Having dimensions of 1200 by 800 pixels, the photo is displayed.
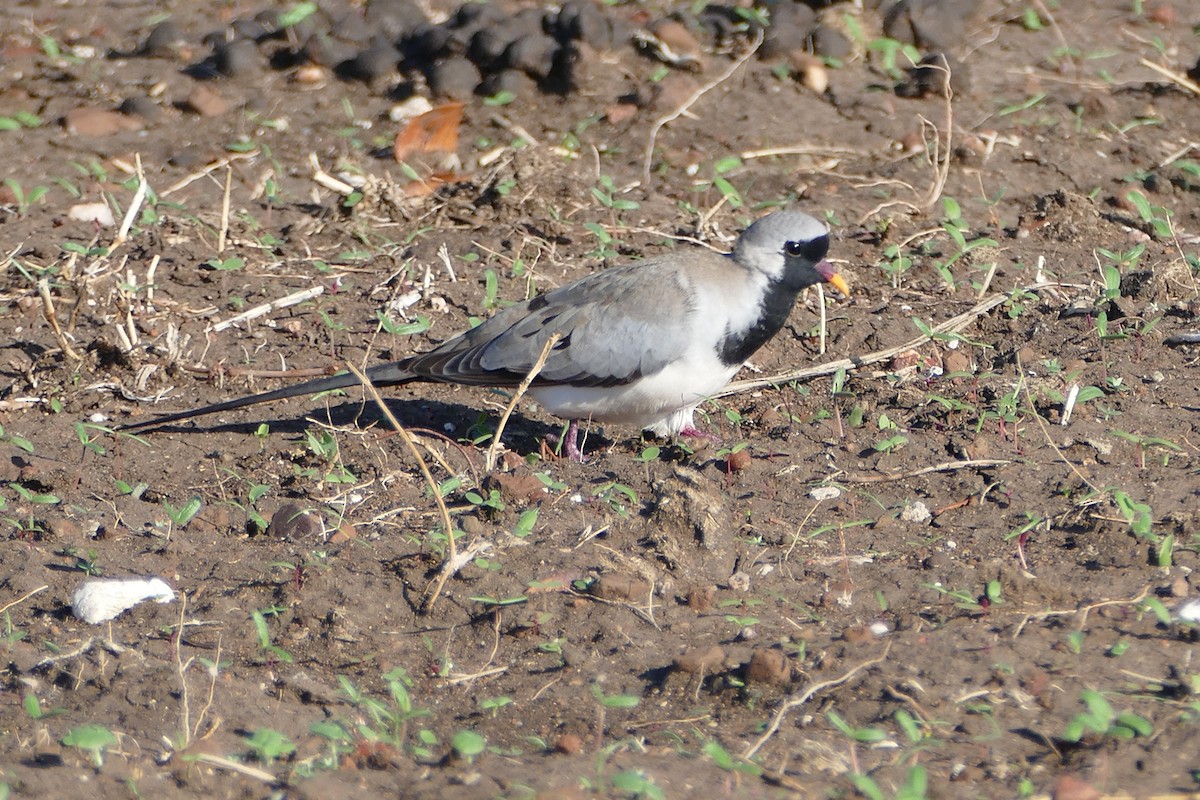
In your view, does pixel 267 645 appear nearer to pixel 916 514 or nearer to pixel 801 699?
pixel 801 699

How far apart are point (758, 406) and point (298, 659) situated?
2.53 meters

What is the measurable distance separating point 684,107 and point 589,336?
265cm

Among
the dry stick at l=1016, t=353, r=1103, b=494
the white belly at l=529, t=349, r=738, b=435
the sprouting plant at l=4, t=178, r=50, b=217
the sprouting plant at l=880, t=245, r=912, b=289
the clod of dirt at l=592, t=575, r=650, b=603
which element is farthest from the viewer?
the sprouting plant at l=4, t=178, r=50, b=217

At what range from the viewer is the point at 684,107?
764 cm

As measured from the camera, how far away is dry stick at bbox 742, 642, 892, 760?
328 cm

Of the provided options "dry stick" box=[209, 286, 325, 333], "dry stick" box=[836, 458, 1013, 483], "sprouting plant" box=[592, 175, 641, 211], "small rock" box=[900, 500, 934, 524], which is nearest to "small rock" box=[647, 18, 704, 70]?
"sprouting plant" box=[592, 175, 641, 211]

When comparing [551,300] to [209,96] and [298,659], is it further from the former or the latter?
[209,96]

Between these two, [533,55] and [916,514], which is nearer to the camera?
[916,514]

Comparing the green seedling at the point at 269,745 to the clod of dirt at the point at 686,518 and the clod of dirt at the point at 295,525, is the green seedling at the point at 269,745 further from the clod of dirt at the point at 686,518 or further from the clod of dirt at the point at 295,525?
the clod of dirt at the point at 686,518

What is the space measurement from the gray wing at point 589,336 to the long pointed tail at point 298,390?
69 millimetres

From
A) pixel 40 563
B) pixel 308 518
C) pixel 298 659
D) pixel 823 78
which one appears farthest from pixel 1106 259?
pixel 40 563

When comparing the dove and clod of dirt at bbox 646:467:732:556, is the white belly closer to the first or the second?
the dove

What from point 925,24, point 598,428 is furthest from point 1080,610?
point 925,24

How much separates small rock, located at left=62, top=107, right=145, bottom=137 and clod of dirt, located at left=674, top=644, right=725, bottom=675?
5903 mm
